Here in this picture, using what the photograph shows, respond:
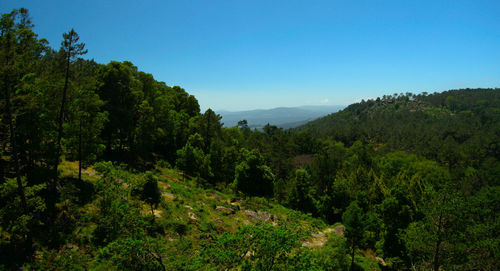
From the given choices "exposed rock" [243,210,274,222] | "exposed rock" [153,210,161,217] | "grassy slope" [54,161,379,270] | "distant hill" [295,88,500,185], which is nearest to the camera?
"grassy slope" [54,161,379,270]

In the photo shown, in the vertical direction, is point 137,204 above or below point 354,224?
above

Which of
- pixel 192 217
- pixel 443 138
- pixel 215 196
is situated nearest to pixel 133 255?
pixel 192 217

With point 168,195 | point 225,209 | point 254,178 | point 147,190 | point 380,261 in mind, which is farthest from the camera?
point 254,178

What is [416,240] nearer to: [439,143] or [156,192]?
[156,192]

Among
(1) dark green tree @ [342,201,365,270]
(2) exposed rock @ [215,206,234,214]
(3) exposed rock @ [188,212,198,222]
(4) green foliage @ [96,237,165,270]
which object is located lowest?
(1) dark green tree @ [342,201,365,270]

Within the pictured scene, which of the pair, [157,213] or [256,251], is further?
[157,213]

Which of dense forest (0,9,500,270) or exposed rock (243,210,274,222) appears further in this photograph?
exposed rock (243,210,274,222)

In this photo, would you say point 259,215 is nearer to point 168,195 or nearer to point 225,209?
point 225,209

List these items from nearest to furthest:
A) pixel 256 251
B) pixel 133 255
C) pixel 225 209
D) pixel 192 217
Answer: pixel 133 255
pixel 256 251
pixel 192 217
pixel 225 209

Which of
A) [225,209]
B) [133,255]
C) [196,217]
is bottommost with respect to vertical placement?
[225,209]

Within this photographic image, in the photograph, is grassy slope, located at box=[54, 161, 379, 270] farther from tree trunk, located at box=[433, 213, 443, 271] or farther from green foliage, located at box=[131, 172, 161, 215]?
tree trunk, located at box=[433, 213, 443, 271]

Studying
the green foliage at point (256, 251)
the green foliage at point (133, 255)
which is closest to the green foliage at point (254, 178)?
the green foliage at point (256, 251)

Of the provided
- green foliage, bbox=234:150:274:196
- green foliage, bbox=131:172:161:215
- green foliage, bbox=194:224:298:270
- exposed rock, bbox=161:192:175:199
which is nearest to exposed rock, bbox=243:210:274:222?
green foliage, bbox=234:150:274:196

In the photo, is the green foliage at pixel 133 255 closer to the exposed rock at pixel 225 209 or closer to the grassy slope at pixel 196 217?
the grassy slope at pixel 196 217
